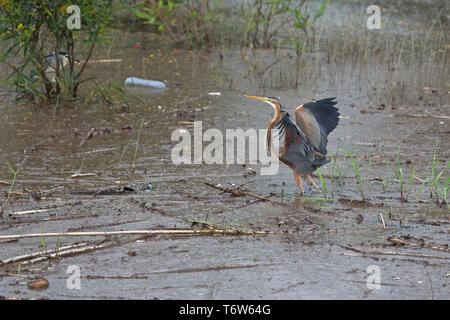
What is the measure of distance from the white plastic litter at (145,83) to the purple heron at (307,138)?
3314 mm

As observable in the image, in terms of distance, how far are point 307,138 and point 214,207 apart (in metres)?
1.00

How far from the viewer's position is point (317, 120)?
5.44 meters

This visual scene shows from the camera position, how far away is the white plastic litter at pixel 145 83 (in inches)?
340

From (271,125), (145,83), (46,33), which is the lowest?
(145,83)

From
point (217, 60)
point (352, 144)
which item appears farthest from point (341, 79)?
point (352, 144)

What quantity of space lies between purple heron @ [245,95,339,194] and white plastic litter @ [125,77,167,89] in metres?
3.31

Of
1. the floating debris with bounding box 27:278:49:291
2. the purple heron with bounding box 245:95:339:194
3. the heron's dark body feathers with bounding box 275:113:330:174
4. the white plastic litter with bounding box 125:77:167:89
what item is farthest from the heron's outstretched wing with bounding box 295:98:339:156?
the white plastic litter with bounding box 125:77:167:89

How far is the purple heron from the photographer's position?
17.2 feet

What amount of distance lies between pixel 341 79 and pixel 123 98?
3075mm

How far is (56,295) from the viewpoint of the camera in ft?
11.8

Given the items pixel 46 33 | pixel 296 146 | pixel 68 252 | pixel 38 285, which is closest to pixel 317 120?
pixel 296 146

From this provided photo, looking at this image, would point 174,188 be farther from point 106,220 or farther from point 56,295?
point 56,295

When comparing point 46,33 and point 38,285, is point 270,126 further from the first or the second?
point 46,33

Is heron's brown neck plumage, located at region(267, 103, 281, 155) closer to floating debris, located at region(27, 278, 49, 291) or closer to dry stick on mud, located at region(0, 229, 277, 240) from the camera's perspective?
dry stick on mud, located at region(0, 229, 277, 240)
